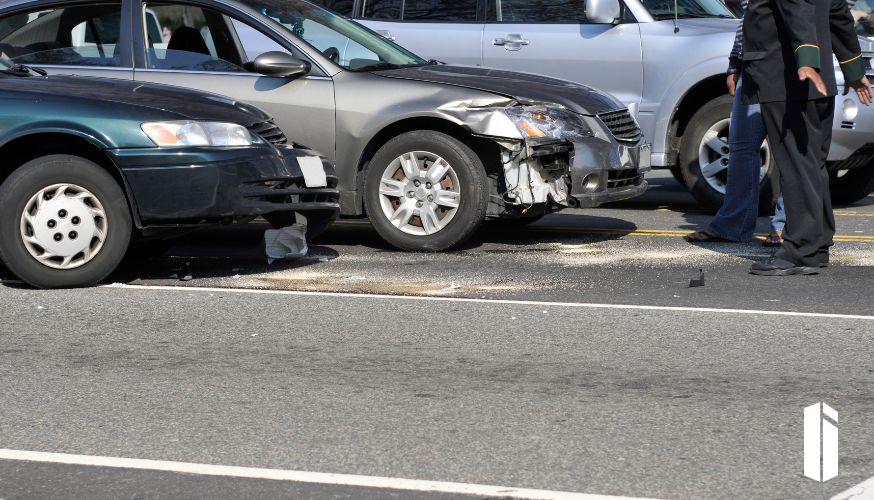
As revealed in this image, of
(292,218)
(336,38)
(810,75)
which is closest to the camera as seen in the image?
(810,75)

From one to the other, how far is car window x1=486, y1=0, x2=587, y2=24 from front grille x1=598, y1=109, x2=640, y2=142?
1862mm

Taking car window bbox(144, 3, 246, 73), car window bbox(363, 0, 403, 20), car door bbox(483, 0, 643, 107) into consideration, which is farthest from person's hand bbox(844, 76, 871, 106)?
car window bbox(363, 0, 403, 20)

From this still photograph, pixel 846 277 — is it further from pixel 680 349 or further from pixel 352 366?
pixel 352 366

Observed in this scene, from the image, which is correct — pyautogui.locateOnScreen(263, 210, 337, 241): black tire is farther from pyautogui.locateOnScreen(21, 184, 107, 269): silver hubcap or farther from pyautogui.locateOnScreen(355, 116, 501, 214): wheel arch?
pyautogui.locateOnScreen(21, 184, 107, 269): silver hubcap

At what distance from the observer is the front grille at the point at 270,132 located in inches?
327

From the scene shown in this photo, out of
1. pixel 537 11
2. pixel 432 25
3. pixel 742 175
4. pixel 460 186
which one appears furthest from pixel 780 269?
pixel 432 25

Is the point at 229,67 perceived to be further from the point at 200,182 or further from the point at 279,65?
the point at 200,182

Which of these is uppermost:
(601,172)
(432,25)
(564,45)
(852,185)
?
(432,25)

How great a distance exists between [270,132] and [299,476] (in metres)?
4.29

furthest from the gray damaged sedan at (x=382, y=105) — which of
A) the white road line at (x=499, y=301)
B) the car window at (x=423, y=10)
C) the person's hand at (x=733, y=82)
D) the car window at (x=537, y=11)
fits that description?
the car window at (x=423, y=10)

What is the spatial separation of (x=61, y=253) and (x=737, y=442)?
14.1 feet

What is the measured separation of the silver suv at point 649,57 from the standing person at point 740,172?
4.81 ft

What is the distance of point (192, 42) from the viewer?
970 cm

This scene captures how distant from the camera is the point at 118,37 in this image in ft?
31.8
